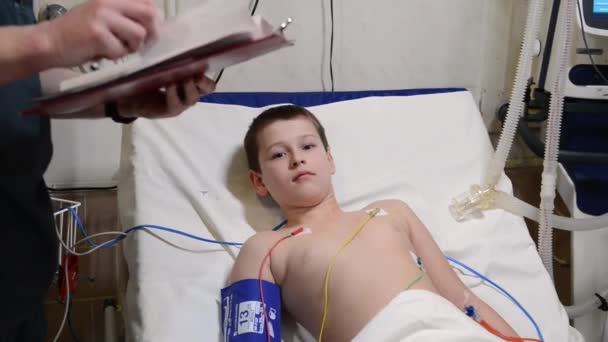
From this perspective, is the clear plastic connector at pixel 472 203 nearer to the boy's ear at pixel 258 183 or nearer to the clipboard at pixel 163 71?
the boy's ear at pixel 258 183

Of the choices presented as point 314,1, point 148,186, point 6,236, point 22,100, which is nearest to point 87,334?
point 148,186

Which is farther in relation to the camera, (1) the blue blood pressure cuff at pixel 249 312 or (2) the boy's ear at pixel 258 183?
(2) the boy's ear at pixel 258 183

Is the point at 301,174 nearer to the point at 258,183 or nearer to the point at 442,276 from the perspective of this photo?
the point at 258,183

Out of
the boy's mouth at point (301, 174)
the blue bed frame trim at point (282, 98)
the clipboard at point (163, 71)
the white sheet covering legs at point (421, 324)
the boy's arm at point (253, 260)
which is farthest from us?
the blue bed frame trim at point (282, 98)

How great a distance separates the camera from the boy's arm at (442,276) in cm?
136

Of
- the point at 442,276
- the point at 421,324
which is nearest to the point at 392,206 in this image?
the point at 442,276

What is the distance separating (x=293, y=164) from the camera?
1.50 metres

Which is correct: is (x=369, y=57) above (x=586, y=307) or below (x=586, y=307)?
above

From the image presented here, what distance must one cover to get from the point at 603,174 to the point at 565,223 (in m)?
0.25

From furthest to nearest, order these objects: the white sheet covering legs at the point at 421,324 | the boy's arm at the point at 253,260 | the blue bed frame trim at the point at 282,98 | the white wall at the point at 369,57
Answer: the white wall at the point at 369,57 → the blue bed frame trim at the point at 282,98 → the boy's arm at the point at 253,260 → the white sheet covering legs at the point at 421,324

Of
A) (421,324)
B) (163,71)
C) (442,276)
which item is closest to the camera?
(163,71)

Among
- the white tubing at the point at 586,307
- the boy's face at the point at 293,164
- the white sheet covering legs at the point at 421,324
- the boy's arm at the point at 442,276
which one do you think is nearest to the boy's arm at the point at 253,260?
the boy's face at the point at 293,164

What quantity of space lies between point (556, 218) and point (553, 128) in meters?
0.26

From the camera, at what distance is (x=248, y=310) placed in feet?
4.01
